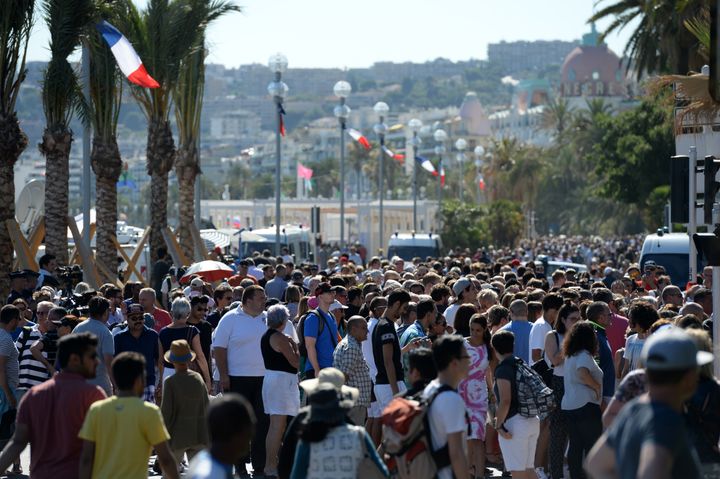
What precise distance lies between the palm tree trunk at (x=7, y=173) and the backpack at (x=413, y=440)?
1545cm

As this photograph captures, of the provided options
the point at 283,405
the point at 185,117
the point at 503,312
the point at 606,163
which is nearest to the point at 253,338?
the point at 283,405

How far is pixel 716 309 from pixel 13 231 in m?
13.8

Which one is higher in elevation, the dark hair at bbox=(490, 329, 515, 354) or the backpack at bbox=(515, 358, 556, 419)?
the dark hair at bbox=(490, 329, 515, 354)

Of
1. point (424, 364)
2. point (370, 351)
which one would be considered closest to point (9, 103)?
point (370, 351)

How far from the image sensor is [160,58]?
30.5 metres

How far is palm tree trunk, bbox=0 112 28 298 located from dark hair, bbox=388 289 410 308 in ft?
35.6

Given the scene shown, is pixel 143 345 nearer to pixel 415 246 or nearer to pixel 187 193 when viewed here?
pixel 187 193

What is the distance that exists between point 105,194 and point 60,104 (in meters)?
3.89

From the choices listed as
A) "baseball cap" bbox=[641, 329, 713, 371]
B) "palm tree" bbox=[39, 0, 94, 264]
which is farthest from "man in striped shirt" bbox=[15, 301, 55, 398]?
"palm tree" bbox=[39, 0, 94, 264]

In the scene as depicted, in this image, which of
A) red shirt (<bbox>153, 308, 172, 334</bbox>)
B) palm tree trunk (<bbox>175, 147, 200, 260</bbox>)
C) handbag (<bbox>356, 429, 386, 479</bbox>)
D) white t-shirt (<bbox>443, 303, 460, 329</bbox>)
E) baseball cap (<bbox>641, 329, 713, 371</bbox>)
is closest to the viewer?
baseball cap (<bbox>641, 329, 713, 371</bbox>)

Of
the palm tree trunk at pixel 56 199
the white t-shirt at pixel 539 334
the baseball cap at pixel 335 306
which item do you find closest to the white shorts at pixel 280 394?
the white t-shirt at pixel 539 334

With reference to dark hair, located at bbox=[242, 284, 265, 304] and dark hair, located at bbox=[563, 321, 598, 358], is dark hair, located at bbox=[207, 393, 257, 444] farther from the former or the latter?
dark hair, located at bbox=[242, 284, 265, 304]

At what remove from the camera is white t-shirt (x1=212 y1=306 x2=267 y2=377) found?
13133 millimetres

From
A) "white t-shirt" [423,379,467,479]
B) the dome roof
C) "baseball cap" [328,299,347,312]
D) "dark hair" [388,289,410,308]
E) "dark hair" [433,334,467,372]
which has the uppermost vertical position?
the dome roof
